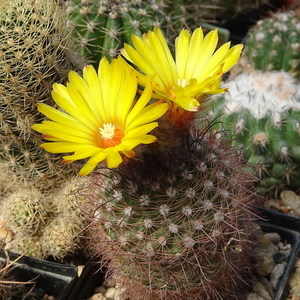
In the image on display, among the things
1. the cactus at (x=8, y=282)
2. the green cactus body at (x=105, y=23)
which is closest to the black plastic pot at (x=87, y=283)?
the cactus at (x=8, y=282)

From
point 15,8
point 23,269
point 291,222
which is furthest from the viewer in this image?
point 291,222

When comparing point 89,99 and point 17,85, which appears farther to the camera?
point 17,85

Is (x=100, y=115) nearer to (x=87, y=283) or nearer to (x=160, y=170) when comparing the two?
(x=160, y=170)

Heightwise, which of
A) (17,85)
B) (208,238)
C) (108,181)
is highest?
(17,85)

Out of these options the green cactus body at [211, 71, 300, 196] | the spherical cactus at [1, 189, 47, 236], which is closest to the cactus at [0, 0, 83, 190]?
the spherical cactus at [1, 189, 47, 236]

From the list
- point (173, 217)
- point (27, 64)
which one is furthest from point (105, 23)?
point (173, 217)

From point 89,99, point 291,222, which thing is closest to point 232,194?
Answer: point 89,99

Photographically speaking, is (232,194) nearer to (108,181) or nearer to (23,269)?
(108,181)
